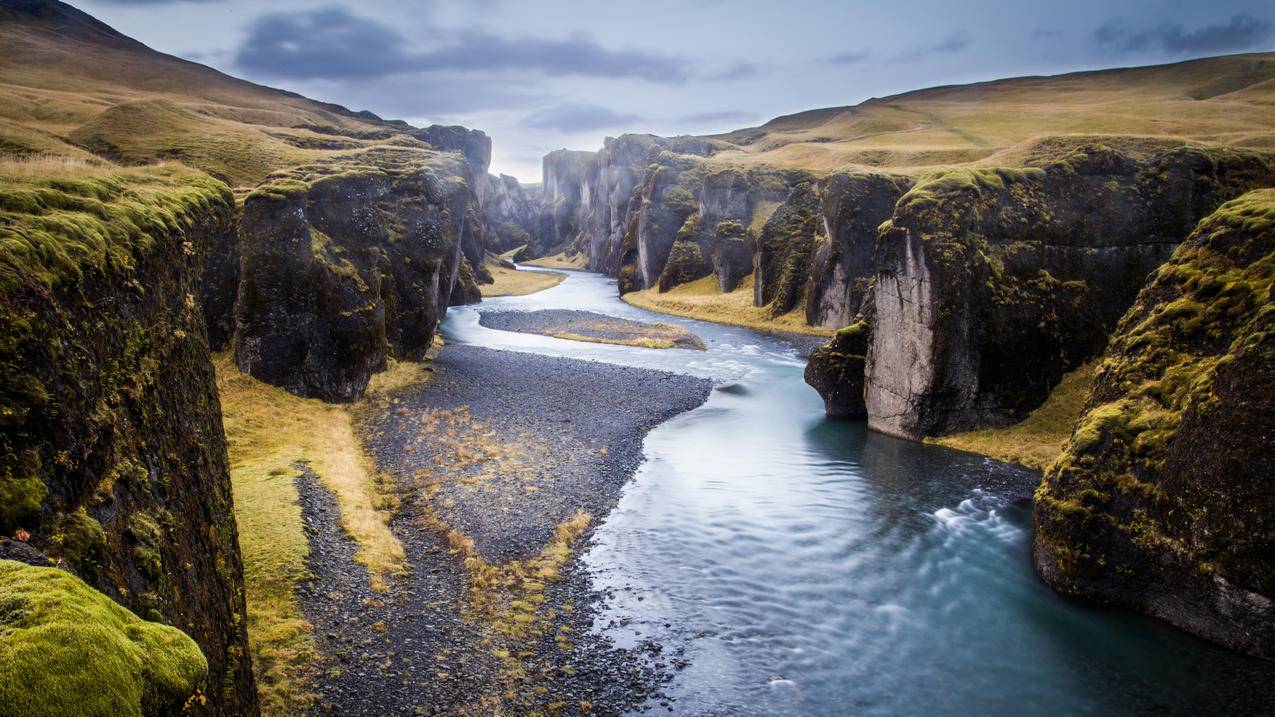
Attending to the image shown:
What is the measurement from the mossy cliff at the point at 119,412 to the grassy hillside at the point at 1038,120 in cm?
4228

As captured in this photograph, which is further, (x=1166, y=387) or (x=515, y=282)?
(x=515, y=282)

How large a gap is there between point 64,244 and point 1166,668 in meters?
23.1

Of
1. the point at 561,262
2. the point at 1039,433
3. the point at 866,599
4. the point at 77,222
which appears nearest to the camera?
the point at 77,222

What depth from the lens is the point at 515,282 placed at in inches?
4729

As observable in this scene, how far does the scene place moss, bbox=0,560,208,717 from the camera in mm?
4297

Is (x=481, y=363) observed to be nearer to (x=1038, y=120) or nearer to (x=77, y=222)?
(x=77, y=222)

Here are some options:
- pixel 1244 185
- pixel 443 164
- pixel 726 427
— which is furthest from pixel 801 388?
pixel 443 164

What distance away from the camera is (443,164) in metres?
69.4

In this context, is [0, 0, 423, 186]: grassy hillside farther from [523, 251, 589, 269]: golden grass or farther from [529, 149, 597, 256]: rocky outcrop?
[529, 149, 597, 256]: rocky outcrop

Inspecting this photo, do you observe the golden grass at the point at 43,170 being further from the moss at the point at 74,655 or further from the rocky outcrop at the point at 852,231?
the rocky outcrop at the point at 852,231

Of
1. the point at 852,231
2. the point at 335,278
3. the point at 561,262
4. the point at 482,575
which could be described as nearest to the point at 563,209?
the point at 561,262

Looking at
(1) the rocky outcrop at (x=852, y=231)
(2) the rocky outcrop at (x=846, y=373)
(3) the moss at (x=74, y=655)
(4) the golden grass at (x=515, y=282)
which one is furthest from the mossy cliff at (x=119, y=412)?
(4) the golden grass at (x=515, y=282)

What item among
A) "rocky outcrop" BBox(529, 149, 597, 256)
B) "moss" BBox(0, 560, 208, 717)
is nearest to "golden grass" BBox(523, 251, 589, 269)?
"rocky outcrop" BBox(529, 149, 597, 256)

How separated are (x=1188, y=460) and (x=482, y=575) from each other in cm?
1913
